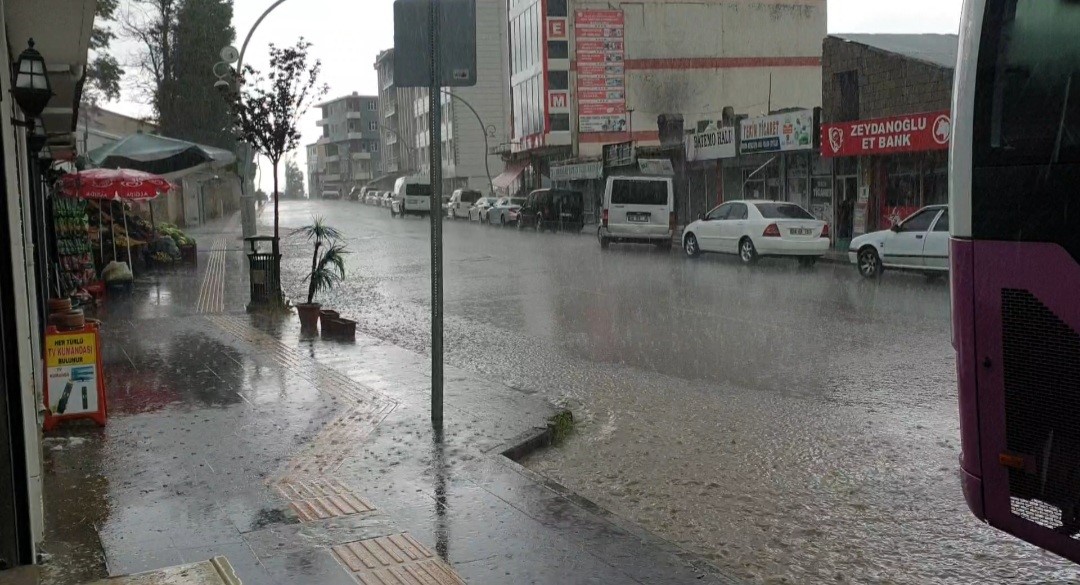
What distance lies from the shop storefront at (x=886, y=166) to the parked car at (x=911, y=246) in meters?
4.52

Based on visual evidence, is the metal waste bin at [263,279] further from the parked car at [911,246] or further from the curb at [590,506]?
the parked car at [911,246]

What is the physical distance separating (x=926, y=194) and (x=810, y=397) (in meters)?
18.0

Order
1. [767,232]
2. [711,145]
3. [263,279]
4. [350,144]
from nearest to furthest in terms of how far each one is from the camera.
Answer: [263,279], [767,232], [711,145], [350,144]

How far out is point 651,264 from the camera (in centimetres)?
2328

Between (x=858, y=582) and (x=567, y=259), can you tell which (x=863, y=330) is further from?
(x=567, y=259)

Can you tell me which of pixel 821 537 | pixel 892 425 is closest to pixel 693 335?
pixel 892 425

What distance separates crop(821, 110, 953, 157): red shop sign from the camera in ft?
75.3

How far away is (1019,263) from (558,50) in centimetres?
5415

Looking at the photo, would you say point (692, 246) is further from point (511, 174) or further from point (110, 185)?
point (511, 174)

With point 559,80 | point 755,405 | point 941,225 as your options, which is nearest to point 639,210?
point 941,225

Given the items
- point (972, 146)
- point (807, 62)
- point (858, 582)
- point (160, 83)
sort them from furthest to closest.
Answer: point (807, 62) < point (160, 83) < point (858, 582) < point (972, 146)

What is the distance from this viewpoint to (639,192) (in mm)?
28688

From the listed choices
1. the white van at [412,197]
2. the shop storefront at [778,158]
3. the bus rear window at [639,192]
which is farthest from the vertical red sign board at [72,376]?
the white van at [412,197]

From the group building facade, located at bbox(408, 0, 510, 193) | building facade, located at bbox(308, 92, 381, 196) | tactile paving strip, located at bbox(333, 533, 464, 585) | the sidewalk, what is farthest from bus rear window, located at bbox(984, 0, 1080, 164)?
building facade, located at bbox(308, 92, 381, 196)
